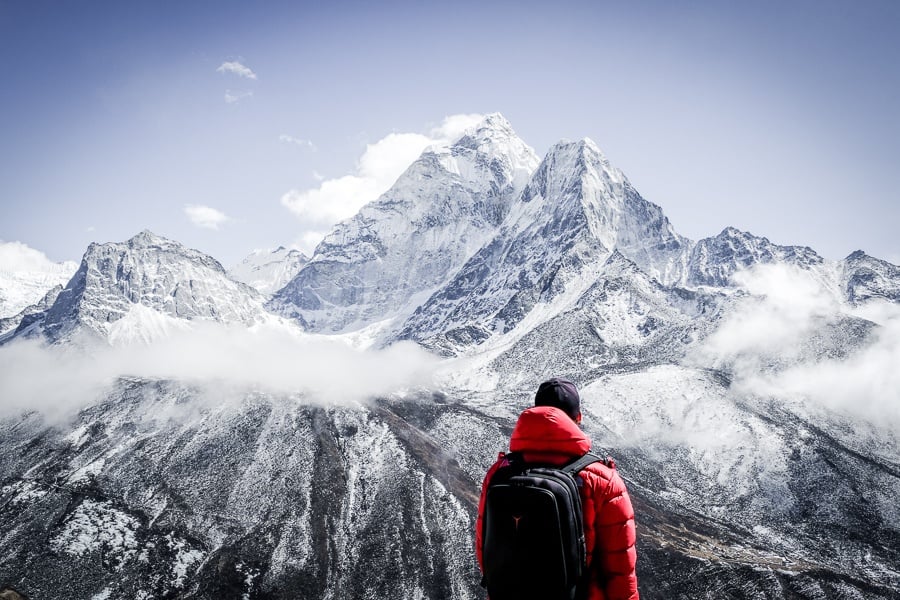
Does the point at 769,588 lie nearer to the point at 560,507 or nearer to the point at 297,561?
the point at 297,561

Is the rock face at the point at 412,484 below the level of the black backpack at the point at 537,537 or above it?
below

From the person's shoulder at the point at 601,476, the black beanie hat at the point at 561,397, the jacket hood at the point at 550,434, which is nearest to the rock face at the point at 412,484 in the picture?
the person's shoulder at the point at 601,476

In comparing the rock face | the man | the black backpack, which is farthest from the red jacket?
the rock face

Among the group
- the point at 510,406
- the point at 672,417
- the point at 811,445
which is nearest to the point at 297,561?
the point at 510,406

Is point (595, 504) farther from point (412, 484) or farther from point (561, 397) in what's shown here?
point (412, 484)

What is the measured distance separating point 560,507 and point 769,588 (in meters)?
78.2

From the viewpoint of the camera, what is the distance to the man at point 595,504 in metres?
5.93

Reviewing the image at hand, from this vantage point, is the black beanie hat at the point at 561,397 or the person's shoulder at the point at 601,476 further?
the black beanie hat at the point at 561,397

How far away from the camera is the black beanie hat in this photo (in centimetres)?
644

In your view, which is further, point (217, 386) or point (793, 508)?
point (217, 386)

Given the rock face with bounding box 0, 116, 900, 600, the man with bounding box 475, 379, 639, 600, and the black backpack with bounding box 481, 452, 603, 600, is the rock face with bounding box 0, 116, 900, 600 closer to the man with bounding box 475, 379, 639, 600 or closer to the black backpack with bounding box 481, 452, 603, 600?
the man with bounding box 475, 379, 639, 600

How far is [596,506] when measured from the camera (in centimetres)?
601

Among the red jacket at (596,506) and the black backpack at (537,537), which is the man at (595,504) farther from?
the black backpack at (537,537)

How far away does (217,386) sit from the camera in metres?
144
